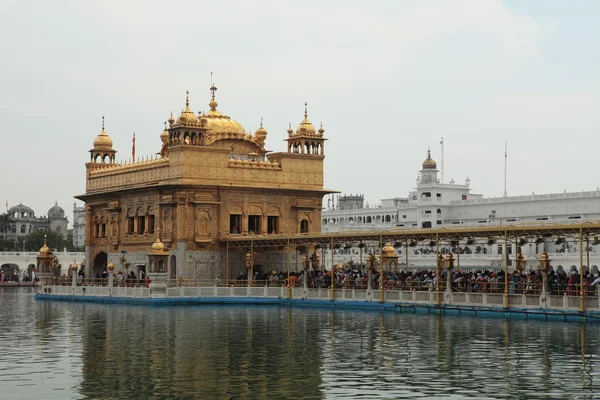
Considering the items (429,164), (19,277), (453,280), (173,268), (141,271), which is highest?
(429,164)

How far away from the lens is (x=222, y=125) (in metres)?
55.8

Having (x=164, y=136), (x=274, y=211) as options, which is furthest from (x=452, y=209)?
(x=274, y=211)

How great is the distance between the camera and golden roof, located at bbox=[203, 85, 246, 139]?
55.2 meters

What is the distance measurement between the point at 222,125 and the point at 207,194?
5.87m

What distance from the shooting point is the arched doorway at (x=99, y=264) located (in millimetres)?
59031

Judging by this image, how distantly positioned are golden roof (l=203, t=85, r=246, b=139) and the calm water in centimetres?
2039

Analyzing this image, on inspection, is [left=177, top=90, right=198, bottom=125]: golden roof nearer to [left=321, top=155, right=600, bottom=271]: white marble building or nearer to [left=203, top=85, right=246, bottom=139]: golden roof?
[left=203, top=85, right=246, bottom=139]: golden roof

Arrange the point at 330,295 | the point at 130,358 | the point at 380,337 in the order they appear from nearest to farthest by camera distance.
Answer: the point at 130,358 < the point at 380,337 < the point at 330,295

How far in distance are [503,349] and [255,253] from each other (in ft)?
95.1

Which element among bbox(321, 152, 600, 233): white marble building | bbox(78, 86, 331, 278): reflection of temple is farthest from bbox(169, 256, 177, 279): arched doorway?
bbox(321, 152, 600, 233): white marble building

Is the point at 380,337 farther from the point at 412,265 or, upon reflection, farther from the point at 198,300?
the point at 412,265

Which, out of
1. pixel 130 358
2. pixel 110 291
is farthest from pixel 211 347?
pixel 110 291

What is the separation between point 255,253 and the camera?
52875 millimetres

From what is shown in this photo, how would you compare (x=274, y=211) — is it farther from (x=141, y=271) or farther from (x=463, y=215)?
(x=463, y=215)
